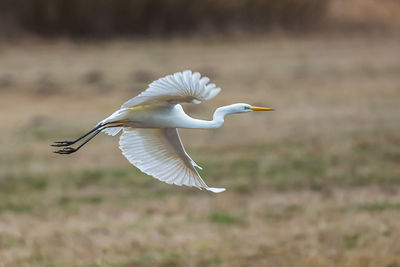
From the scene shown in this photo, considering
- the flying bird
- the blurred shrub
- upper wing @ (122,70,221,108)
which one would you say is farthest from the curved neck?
the blurred shrub

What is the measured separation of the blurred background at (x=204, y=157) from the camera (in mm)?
8883

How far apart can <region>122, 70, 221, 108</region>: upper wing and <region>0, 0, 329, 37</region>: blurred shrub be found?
82.8 ft

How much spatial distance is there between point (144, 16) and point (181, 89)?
90.6ft

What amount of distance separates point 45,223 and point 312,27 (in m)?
29.2

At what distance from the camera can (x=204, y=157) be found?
13.4 metres

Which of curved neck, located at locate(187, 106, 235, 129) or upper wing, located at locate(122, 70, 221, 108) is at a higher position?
upper wing, located at locate(122, 70, 221, 108)

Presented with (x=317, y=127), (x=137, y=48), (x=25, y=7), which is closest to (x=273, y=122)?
(x=317, y=127)

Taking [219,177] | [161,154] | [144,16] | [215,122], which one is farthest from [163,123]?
[144,16]

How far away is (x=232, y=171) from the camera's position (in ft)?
41.6

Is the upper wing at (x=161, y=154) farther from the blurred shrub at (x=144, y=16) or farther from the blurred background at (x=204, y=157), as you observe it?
the blurred shrub at (x=144, y=16)

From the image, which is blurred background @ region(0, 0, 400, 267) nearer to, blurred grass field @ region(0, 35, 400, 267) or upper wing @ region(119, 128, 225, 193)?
blurred grass field @ region(0, 35, 400, 267)

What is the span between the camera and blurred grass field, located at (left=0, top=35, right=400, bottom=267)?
28.8ft

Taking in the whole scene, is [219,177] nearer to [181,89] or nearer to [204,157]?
[204,157]

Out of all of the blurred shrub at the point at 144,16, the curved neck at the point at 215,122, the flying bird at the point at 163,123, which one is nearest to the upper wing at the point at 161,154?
the flying bird at the point at 163,123
